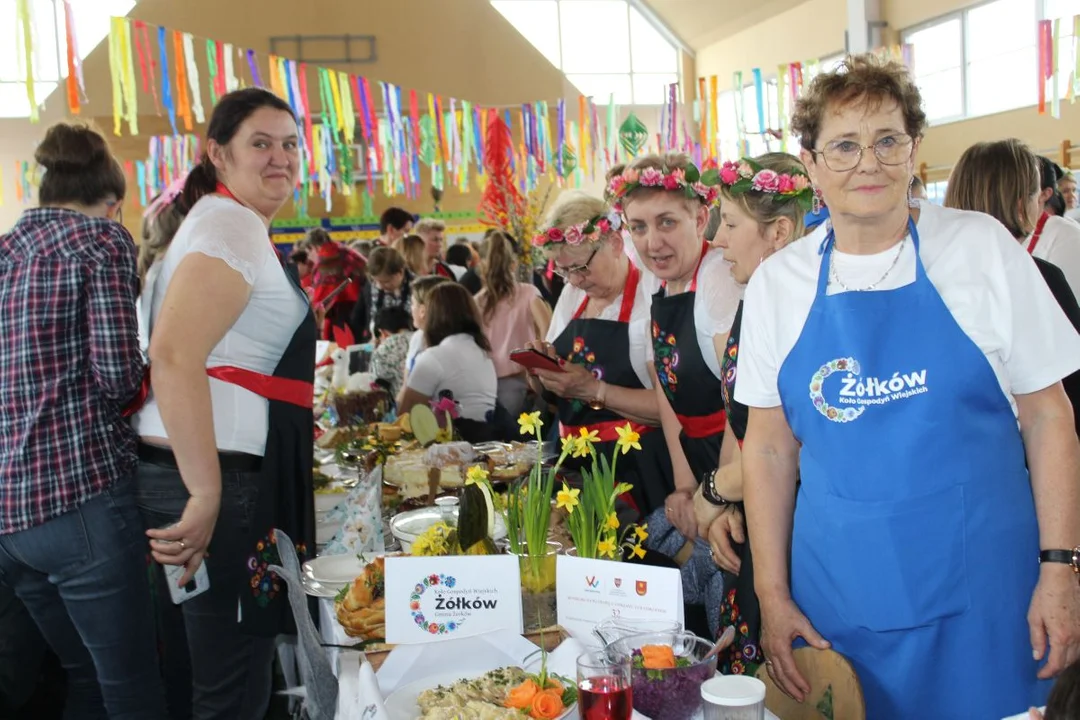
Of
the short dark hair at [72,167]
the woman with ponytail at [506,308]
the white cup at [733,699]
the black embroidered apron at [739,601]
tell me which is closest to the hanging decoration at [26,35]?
the woman with ponytail at [506,308]

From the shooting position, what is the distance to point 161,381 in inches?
73.5

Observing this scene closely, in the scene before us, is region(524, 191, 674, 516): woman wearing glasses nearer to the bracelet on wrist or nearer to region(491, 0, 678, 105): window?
the bracelet on wrist

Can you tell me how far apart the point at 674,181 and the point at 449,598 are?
142 cm

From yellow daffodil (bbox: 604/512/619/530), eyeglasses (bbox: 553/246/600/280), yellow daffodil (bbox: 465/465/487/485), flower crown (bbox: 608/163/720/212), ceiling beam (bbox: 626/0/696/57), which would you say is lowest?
yellow daffodil (bbox: 604/512/619/530)

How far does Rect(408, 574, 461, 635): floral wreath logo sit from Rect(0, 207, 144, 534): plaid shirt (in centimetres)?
86

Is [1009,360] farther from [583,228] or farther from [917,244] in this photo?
[583,228]

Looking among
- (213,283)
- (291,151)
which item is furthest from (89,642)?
(291,151)

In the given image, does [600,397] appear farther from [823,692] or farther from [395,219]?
[395,219]

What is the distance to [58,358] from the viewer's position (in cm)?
204

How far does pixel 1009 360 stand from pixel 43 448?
1832 mm

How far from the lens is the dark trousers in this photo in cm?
201

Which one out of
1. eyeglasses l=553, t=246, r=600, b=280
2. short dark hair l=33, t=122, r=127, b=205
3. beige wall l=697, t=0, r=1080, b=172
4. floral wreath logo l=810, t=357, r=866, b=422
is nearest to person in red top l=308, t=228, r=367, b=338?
eyeglasses l=553, t=246, r=600, b=280

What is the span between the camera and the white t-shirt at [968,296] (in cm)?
144

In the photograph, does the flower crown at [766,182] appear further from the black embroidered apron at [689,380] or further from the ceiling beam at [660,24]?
the ceiling beam at [660,24]
